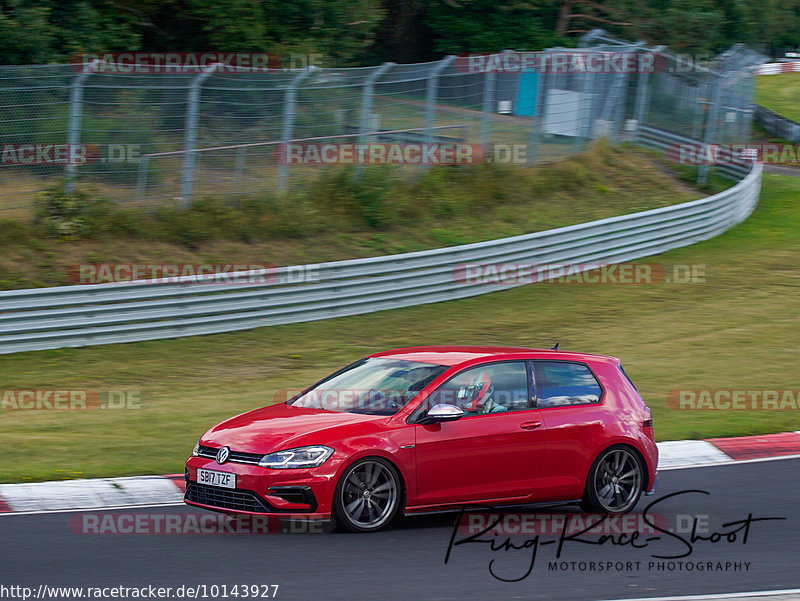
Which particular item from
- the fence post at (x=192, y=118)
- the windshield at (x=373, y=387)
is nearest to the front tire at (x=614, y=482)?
the windshield at (x=373, y=387)

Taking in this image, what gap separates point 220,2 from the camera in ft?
88.6

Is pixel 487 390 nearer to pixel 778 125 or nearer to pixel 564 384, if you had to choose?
A: pixel 564 384

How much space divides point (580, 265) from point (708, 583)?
1515 cm

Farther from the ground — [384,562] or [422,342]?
[384,562]

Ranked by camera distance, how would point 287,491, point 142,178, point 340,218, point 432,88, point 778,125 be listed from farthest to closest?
point 778,125
point 432,88
point 340,218
point 142,178
point 287,491

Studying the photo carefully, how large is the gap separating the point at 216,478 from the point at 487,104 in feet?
51.2

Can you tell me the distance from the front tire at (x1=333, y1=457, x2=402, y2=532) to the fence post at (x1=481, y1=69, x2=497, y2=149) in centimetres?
1523

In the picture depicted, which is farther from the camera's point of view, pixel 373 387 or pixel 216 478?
pixel 373 387

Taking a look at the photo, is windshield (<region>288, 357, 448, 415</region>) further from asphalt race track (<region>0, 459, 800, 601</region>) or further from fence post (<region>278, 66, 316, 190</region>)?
fence post (<region>278, 66, 316, 190</region>)

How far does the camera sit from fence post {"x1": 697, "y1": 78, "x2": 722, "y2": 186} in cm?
2828

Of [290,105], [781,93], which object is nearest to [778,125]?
[781,93]

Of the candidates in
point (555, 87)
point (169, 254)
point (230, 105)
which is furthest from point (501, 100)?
point (169, 254)

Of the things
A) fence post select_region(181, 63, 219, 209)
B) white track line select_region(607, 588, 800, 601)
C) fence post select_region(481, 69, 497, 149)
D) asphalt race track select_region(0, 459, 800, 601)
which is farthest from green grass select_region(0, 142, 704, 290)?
white track line select_region(607, 588, 800, 601)

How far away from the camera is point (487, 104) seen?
866 inches
